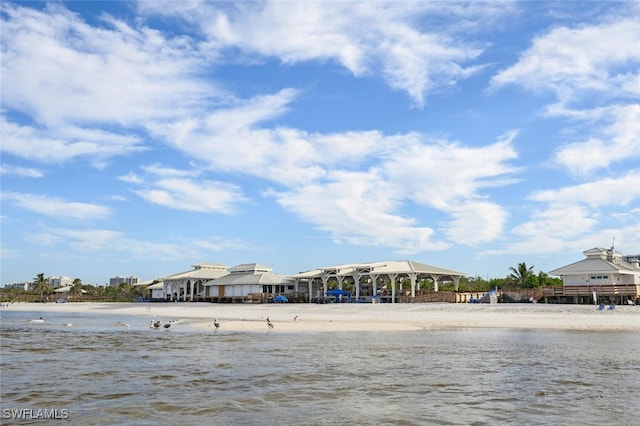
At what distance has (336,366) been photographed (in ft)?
50.0

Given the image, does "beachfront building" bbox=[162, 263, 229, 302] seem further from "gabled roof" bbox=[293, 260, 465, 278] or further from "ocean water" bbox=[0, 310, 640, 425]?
"ocean water" bbox=[0, 310, 640, 425]

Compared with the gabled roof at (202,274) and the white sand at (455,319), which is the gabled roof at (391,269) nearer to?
the white sand at (455,319)

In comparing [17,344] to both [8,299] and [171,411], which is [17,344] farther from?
[8,299]

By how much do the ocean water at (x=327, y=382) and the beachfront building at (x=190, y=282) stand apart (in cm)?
4723

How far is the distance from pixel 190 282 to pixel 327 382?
202ft

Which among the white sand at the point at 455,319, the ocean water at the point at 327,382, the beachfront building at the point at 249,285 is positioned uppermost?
→ the beachfront building at the point at 249,285

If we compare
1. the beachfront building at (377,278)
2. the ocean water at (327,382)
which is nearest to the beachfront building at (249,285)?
the beachfront building at (377,278)

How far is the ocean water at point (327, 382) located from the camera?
31.7 ft

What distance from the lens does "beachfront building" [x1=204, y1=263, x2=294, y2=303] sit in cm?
6134

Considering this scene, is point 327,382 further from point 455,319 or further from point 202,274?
point 202,274

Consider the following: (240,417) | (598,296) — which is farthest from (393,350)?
(598,296)

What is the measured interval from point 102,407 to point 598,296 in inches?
1588

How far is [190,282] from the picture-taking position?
7169 cm

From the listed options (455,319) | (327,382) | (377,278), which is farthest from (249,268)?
(327,382)
